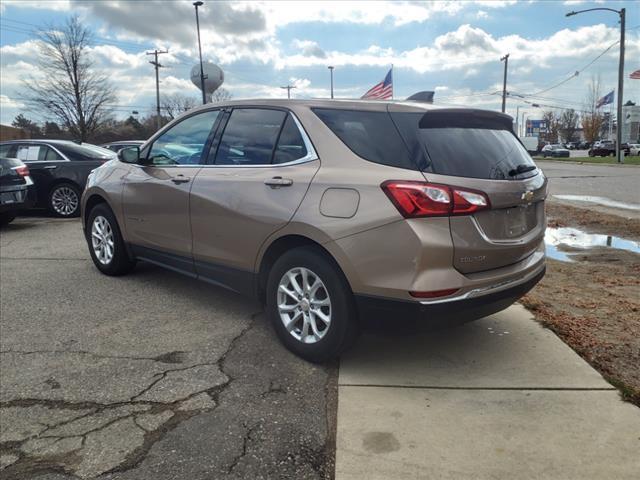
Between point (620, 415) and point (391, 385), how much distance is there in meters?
1.25

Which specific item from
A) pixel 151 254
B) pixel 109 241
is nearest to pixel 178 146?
pixel 151 254

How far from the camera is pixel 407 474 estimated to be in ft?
8.21

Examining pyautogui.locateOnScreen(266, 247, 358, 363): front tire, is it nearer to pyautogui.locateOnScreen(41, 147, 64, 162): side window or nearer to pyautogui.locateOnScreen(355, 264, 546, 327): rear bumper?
pyautogui.locateOnScreen(355, 264, 546, 327): rear bumper

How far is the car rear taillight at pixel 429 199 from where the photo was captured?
3.07 meters

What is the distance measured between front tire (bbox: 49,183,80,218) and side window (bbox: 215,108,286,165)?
299 inches

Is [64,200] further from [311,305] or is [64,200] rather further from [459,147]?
[459,147]

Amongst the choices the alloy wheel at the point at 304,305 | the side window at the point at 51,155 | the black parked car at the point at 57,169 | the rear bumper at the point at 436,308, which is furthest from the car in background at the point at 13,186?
the rear bumper at the point at 436,308

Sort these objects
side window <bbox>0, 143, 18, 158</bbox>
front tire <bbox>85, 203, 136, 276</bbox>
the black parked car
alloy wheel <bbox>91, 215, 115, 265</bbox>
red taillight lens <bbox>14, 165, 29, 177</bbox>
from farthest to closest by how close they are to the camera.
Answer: side window <bbox>0, 143, 18, 158</bbox>, the black parked car, red taillight lens <bbox>14, 165, 29, 177</bbox>, alloy wheel <bbox>91, 215, 115, 265</bbox>, front tire <bbox>85, 203, 136, 276</bbox>

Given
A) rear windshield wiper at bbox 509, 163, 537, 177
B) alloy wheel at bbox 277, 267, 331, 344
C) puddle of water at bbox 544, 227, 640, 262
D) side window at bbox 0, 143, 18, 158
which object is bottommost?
puddle of water at bbox 544, 227, 640, 262

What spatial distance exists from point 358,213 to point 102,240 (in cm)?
373

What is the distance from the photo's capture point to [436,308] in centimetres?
312

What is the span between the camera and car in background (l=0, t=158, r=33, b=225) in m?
9.20

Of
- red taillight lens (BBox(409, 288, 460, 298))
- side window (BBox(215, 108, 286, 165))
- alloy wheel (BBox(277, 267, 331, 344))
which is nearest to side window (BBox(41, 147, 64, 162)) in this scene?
side window (BBox(215, 108, 286, 165))

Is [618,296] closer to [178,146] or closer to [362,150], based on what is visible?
[362,150]
